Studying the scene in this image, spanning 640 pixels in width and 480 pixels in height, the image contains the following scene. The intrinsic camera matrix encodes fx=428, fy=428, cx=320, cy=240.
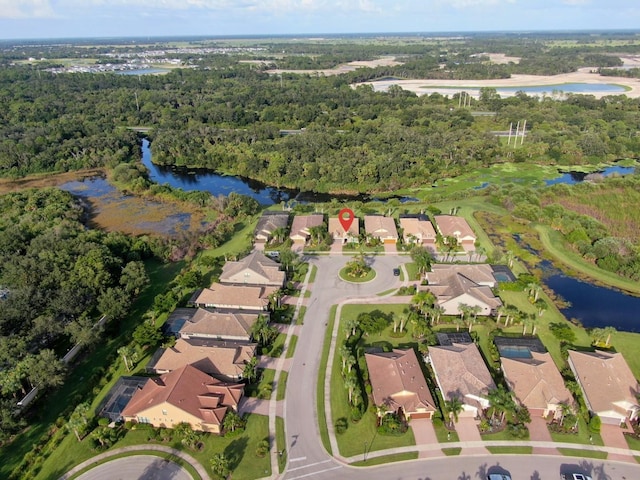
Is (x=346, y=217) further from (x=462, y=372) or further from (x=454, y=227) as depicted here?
(x=462, y=372)

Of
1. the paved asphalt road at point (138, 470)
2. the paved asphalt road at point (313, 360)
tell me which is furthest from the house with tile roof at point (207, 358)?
the paved asphalt road at point (138, 470)

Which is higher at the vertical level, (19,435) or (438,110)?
(438,110)

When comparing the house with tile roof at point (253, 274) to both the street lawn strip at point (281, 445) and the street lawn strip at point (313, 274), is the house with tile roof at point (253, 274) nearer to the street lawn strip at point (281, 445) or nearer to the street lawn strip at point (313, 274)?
the street lawn strip at point (313, 274)

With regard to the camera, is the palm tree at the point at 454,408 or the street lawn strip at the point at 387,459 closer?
the street lawn strip at the point at 387,459

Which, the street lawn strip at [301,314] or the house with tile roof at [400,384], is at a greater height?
the house with tile roof at [400,384]

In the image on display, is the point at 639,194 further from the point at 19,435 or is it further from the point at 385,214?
the point at 19,435

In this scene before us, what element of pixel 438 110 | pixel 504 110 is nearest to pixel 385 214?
pixel 438 110

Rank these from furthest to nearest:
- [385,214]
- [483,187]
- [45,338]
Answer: [483,187], [385,214], [45,338]
